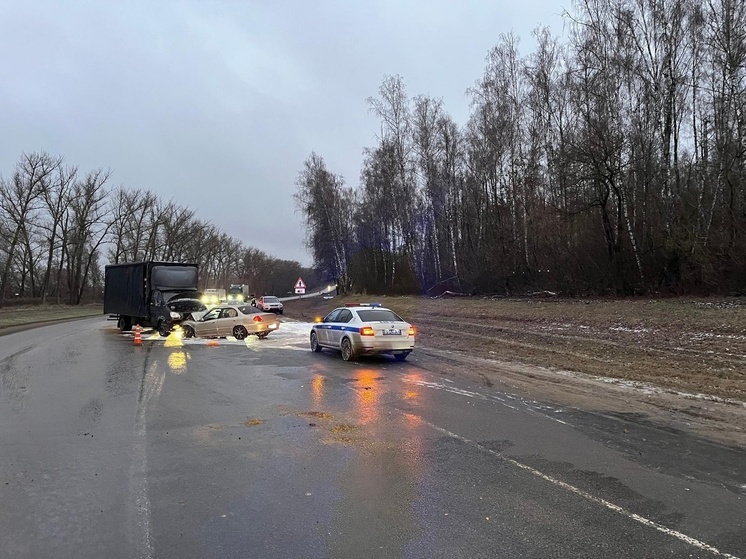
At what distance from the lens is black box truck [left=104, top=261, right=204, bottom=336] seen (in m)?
22.6

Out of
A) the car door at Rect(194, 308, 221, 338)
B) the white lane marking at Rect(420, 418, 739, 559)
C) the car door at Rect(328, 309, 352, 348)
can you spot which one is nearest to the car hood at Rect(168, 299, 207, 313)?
the car door at Rect(194, 308, 221, 338)

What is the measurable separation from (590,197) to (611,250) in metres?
3.77

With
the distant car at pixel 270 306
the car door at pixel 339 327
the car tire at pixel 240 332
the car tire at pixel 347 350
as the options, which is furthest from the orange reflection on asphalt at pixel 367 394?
the distant car at pixel 270 306

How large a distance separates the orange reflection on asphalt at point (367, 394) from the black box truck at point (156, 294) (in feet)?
43.8

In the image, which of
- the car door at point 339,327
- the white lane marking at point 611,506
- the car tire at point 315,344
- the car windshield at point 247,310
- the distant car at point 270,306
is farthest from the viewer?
the distant car at point 270,306

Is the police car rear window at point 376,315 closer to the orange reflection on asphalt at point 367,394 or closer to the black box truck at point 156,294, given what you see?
the orange reflection on asphalt at point 367,394

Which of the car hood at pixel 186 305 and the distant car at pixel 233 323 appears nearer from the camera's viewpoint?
the distant car at pixel 233 323

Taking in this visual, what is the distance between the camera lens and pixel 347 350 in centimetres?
1393

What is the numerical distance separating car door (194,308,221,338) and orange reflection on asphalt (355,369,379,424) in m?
10.6

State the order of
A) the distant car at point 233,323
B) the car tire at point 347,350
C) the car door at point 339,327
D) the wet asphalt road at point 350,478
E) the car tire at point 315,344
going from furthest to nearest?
the distant car at point 233,323
the car tire at point 315,344
the car door at point 339,327
the car tire at point 347,350
the wet asphalt road at point 350,478

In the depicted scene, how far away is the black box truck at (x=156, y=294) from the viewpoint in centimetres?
2262

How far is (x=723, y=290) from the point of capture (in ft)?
65.6

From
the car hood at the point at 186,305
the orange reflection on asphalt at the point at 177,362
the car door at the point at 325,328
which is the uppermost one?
the car hood at the point at 186,305

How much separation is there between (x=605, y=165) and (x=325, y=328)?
54.2ft
